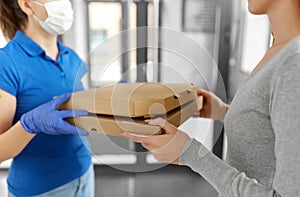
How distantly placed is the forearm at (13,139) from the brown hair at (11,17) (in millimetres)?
421

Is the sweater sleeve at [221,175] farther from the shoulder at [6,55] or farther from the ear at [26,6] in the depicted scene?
the ear at [26,6]

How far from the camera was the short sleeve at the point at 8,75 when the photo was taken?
0.91 metres

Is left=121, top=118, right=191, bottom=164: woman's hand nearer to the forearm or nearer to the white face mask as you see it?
the forearm

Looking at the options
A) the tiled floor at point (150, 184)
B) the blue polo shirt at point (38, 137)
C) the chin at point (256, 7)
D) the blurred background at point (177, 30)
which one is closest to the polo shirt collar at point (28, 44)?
the blue polo shirt at point (38, 137)

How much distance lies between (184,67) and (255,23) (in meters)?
1.91

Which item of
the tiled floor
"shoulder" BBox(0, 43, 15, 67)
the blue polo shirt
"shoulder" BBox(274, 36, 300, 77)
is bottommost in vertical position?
the tiled floor

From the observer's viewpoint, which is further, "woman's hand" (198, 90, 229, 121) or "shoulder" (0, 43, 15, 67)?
"woman's hand" (198, 90, 229, 121)

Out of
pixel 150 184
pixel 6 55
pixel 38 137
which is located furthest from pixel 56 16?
pixel 150 184

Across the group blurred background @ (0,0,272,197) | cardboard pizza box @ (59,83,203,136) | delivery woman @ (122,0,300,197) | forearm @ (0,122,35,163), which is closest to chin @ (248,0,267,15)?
delivery woman @ (122,0,300,197)

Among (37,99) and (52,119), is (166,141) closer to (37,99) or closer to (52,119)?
(52,119)

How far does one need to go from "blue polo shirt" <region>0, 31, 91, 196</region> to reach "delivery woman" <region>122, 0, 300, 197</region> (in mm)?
444

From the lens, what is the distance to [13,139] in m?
0.91

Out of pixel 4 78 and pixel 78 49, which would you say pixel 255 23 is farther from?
pixel 4 78

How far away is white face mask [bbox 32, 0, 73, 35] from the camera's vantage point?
1095 millimetres
